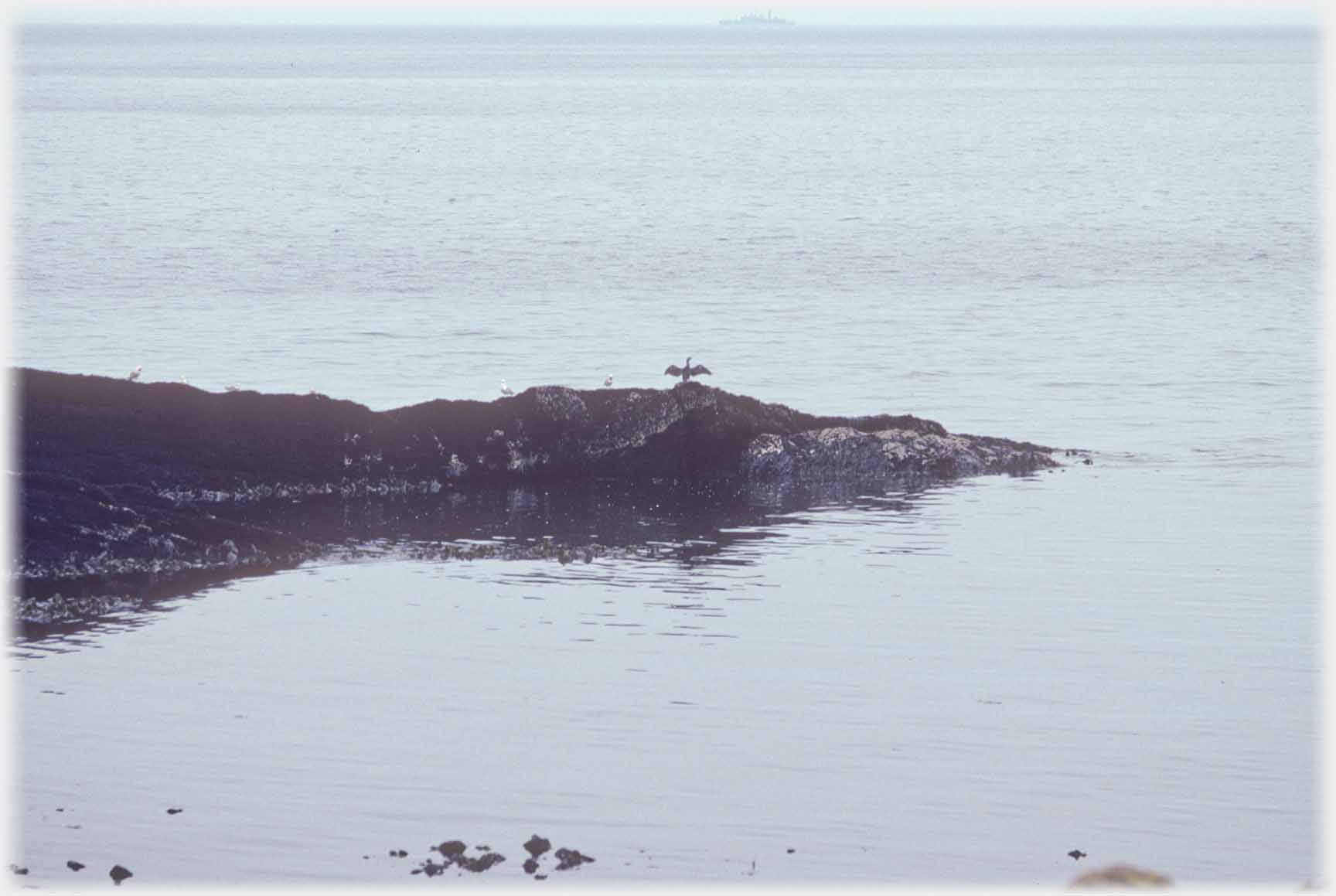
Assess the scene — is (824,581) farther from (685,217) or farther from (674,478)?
(685,217)

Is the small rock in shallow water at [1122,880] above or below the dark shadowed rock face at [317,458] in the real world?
below

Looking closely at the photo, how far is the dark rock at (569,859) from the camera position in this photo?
516 inches

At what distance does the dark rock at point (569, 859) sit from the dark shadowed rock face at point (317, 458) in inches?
360

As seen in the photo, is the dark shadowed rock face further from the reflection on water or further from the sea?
the reflection on water

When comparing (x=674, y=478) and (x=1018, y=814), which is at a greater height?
(x=674, y=478)

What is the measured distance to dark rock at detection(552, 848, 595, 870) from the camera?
13109mm

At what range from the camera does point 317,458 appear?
86.9ft

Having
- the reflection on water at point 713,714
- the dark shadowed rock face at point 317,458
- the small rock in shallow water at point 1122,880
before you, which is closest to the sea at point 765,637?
the reflection on water at point 713,714

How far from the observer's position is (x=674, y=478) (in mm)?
27891

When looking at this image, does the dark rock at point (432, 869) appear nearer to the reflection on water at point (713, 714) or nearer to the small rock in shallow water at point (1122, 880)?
the reflection on water at point (713, 714)

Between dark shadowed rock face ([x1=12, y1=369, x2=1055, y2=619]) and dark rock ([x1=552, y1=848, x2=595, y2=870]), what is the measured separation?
9.15 meters

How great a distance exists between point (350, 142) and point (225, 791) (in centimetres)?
11743

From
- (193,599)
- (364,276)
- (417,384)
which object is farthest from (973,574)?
(364,276)

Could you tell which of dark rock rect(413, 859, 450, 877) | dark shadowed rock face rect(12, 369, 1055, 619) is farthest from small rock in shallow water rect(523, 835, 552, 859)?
dark shadowed rock face rect(12, 369, 1055, 619)
